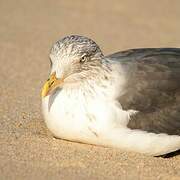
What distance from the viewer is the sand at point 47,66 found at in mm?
5152

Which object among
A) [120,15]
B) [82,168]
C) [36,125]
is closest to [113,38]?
[120,15]

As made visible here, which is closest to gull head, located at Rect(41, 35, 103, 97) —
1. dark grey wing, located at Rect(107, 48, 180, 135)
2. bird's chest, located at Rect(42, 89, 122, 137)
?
bird's chest, located at Rect(42, 89, 122, 137)

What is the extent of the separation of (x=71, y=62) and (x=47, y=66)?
321cm

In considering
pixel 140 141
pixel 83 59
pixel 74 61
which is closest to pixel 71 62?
pixel 74 61

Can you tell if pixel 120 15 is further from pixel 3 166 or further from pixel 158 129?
pixel 3 166

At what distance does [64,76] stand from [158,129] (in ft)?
3.17

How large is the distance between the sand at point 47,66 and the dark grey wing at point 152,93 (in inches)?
12.3

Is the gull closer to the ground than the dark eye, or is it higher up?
closer to the ground

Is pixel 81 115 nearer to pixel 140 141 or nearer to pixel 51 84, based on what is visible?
pixel 51 84

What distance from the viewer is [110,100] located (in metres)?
5.62

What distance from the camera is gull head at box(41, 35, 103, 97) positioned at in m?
5.64

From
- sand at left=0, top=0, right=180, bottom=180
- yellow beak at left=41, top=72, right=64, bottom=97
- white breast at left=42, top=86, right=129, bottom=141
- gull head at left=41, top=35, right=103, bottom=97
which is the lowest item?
sand at left=0, top=0, right=180, bottom=180

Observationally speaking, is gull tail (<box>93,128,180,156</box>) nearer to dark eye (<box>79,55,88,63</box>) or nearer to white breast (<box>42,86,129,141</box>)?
white breast (<box>42,86,129,141</box>)

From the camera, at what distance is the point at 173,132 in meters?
5.85
